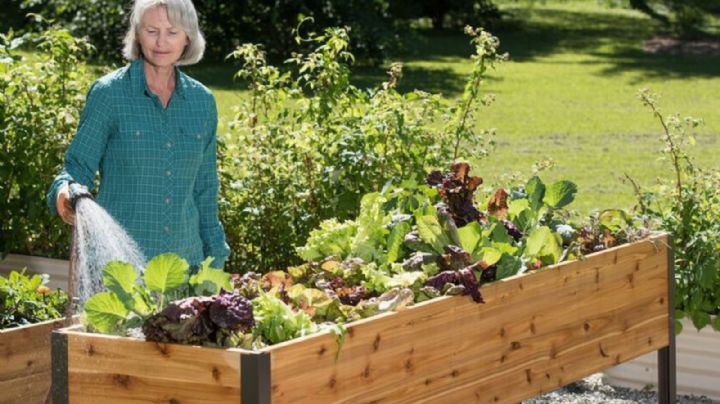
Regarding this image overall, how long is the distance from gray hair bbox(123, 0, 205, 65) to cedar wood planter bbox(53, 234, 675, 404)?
3.45ft

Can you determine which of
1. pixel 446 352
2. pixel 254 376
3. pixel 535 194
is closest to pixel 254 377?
pixel 254 376

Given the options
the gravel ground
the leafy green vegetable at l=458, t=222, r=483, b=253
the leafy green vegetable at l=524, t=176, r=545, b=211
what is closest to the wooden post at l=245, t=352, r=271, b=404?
the leafy green vegetable at l=458, t=222, r=483, b=253

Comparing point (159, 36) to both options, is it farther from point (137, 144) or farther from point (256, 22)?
point (256, 22)

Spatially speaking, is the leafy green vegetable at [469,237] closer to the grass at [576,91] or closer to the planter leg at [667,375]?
the planter leg at [667,375]

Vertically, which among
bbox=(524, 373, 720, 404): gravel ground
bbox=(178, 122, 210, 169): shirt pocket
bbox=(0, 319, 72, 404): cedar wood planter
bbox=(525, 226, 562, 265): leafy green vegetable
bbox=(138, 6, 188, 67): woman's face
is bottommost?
bbox=(524, 373, 720, 404): gravel ground

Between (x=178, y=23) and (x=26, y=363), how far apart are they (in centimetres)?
132

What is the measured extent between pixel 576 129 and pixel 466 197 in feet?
29.7

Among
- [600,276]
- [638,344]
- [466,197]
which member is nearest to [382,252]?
[466,197]

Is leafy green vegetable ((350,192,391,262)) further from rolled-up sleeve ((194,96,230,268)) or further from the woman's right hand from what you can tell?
the woman's right hand

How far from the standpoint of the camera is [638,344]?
507cm

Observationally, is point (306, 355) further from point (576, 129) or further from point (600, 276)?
point (576, 129)

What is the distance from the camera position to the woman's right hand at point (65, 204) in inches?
160

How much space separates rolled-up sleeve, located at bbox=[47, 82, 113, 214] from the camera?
425cm

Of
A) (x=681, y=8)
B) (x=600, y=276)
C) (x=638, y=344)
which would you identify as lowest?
(x=681, y=8)
